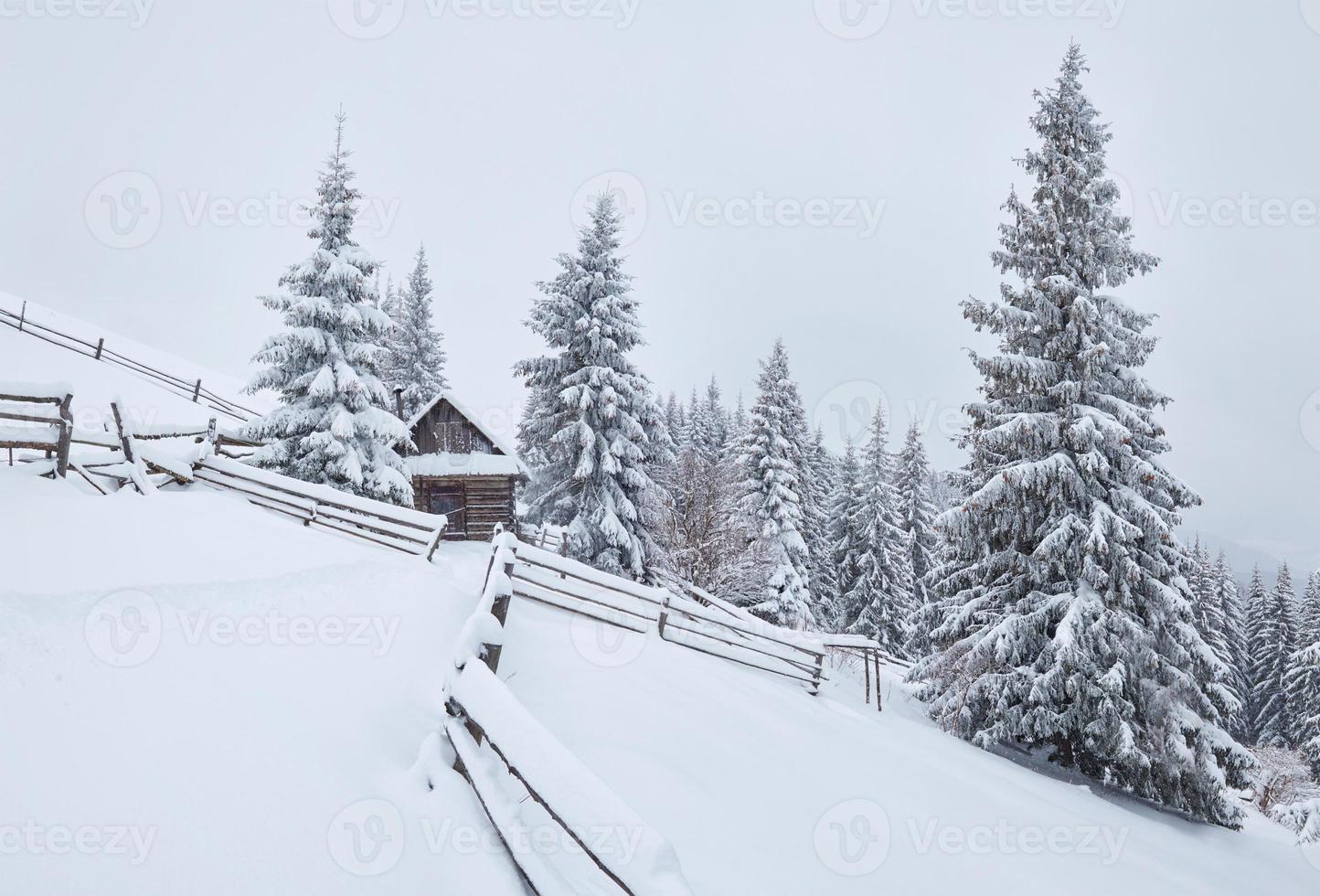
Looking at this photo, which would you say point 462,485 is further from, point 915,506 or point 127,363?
point 915,506

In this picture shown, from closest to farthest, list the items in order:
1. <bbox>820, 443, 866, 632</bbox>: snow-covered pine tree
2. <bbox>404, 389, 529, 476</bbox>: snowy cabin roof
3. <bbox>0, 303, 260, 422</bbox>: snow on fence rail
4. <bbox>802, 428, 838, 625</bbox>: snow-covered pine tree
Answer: <bbox>404, 389, 529, 476</bbox>: snowy cabin roof → <bbox>0, 303, 260, 422</bbox>: snow on fence rail → <bbox>802, 428, 838, 625</bbox>: snow-covered pine tree → <bbox>820, 443, 866, 632</bbox>: snow-covered pine tree

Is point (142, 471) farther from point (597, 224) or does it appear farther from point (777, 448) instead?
point (777, 448)

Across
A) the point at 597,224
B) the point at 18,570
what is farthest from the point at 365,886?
the point at 597,224

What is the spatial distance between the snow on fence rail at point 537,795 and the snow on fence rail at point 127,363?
84.9 ft

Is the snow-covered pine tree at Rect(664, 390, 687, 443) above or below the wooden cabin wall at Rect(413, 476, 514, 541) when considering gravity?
above

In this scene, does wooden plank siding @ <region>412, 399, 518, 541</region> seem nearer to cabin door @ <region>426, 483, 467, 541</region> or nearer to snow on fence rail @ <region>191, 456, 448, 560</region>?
cabin door @ <region>426, 483, 467, 541</region>

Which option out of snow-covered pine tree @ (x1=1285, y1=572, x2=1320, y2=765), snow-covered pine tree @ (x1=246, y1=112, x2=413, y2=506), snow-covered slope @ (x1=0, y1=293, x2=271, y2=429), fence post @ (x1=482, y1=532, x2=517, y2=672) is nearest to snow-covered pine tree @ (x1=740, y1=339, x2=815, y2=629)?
snow-covered pine tree @ (x1=246, y1=112, x2=413, y2=506)

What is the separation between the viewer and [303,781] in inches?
164

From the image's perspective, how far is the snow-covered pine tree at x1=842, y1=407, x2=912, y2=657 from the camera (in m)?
28.3

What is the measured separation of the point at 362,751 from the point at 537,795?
2154 mm

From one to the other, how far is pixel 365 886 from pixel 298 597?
15.4 feet

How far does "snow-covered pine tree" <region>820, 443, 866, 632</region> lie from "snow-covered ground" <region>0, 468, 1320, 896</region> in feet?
62.3

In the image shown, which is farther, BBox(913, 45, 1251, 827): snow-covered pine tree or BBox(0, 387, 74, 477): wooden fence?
BBox(913, 45, 1251, 827): snow-covered pine tree

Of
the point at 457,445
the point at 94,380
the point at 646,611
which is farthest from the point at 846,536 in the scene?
the point at 94,380
